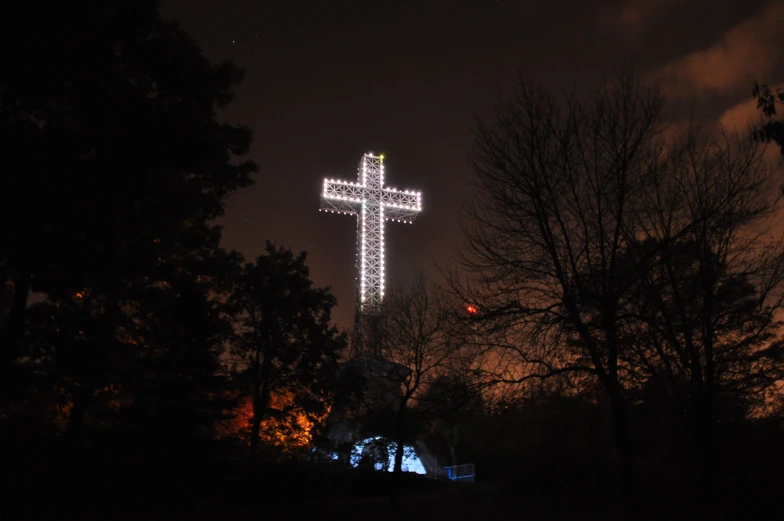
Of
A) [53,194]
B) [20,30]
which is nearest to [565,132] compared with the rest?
[53,194]

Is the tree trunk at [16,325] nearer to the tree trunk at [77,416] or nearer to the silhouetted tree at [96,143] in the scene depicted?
the silhouetted tree at [96,143]

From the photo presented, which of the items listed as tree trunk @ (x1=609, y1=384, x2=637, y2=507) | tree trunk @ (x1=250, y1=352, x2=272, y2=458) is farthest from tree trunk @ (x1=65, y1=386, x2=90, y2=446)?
tree trunk @ (x1=609, y1=384, x2=637, y2=507)

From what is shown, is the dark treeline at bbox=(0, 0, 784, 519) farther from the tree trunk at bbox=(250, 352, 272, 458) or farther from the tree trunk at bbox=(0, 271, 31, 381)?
the tree trunk at bbox=(250, 352, 272, 458)

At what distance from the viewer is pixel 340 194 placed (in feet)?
106

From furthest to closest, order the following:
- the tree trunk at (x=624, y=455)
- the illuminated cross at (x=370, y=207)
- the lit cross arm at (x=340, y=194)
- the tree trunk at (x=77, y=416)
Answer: the lit cross arm at (x=340, y=194), the illuminated cross at (x=370, y=207), the tree trunk at (x=77, y=416), the tree trunk at (x=624, y=455)

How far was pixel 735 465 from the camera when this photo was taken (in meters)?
11.6

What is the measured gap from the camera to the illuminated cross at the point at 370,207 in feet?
96.9

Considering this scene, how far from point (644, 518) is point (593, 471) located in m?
6.41

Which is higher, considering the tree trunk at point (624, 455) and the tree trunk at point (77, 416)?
the tree trunk at point (77, 416)

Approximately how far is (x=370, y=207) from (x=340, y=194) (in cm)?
191

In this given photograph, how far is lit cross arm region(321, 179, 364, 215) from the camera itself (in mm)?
32188

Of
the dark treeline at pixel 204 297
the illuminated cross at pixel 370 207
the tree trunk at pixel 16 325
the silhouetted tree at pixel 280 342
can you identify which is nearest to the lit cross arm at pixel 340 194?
the illuminated cross at pixel 370 207

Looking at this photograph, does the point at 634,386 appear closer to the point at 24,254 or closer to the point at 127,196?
the point at 127,196

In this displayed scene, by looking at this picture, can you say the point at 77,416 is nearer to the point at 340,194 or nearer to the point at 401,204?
the point at 340,194
